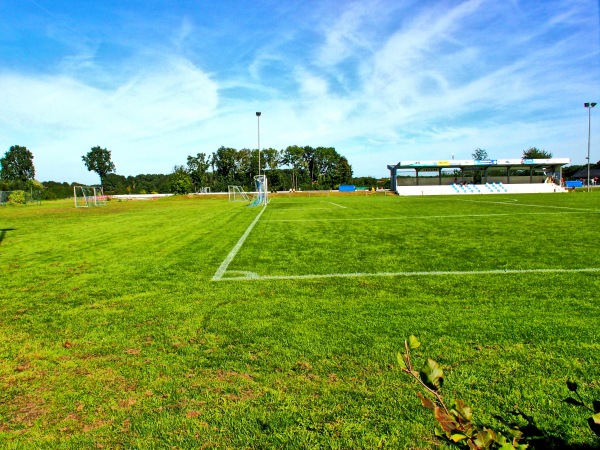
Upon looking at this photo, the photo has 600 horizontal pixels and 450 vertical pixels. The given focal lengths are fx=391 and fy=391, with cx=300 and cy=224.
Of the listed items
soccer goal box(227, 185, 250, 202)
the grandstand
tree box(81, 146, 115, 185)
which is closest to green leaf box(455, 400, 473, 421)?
soccer goal box(227, 185, 250, 202)

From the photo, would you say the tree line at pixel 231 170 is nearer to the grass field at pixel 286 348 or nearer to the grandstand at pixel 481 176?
the grandstand at pixel 481 176

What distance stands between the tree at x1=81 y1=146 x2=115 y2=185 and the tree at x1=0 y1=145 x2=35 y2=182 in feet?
48.3

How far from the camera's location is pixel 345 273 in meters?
6.06

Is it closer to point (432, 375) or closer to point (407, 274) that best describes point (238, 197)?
point (407, 274)

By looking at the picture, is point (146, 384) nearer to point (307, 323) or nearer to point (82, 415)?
point (82, 415)

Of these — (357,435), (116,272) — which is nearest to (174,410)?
(357,435)

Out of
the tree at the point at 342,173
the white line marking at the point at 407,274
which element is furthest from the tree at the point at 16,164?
the white line marking at the point at 407,274

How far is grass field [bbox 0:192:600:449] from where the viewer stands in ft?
7.25

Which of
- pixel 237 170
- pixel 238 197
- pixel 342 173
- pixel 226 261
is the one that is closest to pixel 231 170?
pixel 237 170

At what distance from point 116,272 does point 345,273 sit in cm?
382

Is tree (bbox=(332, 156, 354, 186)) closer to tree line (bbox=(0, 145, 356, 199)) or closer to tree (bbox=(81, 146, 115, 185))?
tree line (bbox=(0, 145, 356, 199))

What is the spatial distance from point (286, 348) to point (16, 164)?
12982cm

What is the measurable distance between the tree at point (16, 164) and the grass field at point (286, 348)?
12261cm

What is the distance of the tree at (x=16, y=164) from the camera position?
105438 mm
